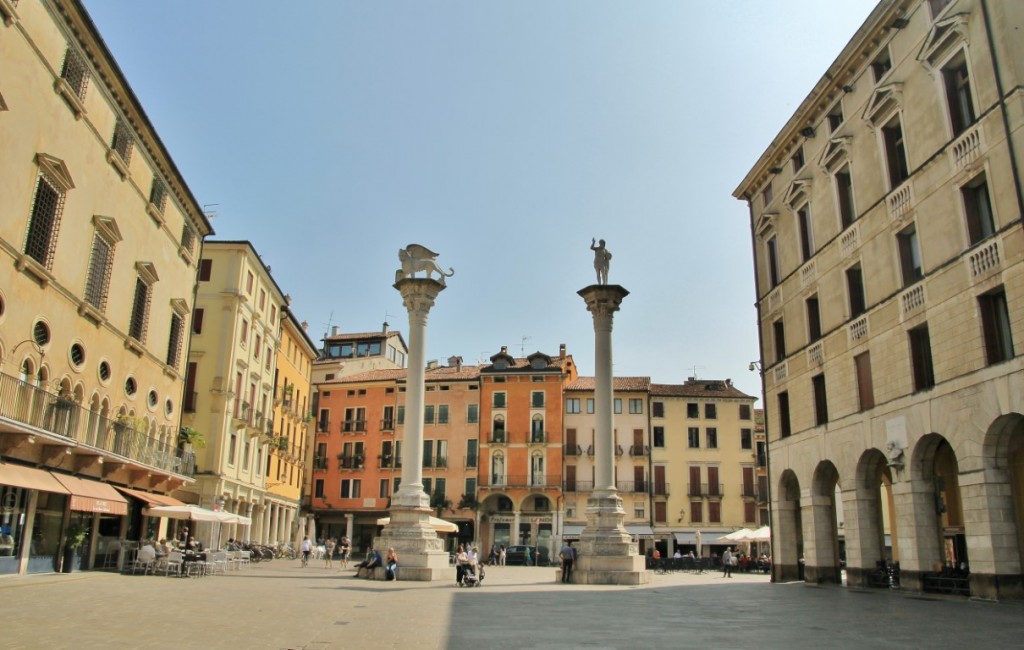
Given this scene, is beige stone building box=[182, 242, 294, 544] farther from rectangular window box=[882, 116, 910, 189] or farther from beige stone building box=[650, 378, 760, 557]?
beige stone building box=[650, 378, 760, 557]

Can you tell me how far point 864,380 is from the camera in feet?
84.9

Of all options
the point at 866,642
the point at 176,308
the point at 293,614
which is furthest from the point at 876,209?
the point at 176,308

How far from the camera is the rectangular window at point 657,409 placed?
6975 cm

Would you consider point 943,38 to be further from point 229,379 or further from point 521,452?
point 521,452

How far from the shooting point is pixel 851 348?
26.5 metres

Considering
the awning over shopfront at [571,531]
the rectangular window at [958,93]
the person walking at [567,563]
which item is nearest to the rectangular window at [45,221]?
the person walking at [567,563]

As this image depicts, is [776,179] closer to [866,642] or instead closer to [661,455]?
[866,642]

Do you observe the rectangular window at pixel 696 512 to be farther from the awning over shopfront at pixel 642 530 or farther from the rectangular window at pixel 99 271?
the rectangular window at pixel 99 271

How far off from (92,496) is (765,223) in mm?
26850

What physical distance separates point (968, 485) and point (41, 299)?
2516 centimetres

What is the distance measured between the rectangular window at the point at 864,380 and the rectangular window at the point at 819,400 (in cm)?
255

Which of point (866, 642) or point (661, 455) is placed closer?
point (866, 642)

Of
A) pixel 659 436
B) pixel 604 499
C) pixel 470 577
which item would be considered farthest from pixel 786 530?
pixel 659 436

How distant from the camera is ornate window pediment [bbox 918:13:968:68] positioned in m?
21.1
